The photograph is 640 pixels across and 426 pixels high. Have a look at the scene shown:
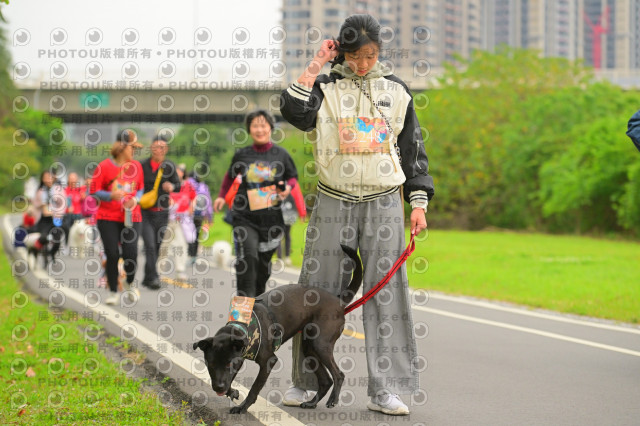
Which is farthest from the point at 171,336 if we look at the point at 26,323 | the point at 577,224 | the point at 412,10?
the point at 412,10

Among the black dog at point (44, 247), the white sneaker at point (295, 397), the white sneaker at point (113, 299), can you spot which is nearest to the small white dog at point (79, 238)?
the black dog at point (44, 247)

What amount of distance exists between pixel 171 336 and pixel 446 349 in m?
2.46

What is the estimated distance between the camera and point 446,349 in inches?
318

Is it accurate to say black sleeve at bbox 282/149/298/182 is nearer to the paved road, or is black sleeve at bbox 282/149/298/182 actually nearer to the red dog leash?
the paved road

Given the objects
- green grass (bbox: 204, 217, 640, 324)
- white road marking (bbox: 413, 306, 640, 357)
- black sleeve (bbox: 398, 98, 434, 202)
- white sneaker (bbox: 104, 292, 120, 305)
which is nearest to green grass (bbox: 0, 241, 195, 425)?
white sneaker (bbox: 104, 292, 120, 305)

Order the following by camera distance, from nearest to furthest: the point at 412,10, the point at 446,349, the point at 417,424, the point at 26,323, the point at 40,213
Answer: the point at 417,424 → the point at 446,349 → the point at 26,323 → the point at 40,213 → the point at 412,10

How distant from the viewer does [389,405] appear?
→ 5.35 m

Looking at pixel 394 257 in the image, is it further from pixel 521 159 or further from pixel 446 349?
pixel 521 159

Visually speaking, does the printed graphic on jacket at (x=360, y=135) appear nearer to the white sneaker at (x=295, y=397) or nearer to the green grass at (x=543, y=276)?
the white sneaker at (x=295, y=397)

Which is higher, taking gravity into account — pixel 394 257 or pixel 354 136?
pixel 354 136

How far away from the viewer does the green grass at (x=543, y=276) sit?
11.9 m

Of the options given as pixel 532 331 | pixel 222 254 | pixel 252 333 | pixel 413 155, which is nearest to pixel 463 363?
pixel 532 331

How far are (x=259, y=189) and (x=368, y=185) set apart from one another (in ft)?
10.1

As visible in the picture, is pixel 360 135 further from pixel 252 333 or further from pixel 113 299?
pixel 113 299
